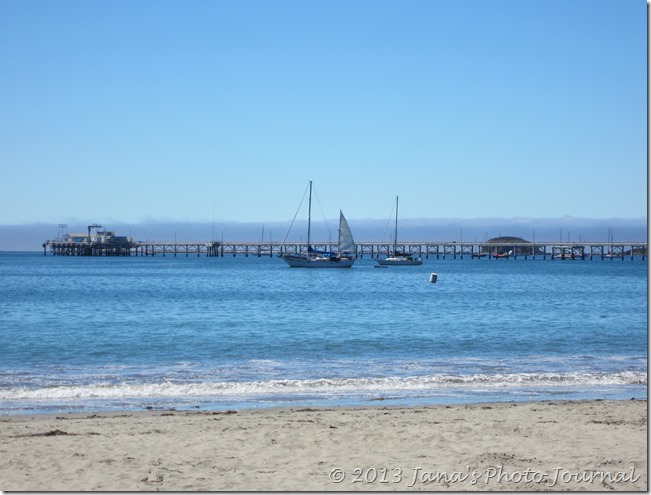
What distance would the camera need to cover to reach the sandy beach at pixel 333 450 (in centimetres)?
788

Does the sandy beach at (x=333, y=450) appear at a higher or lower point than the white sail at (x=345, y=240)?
lower

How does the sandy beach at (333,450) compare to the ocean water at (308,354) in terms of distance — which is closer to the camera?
the sandy beach at (333,450)

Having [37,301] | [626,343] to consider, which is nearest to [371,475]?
[626,343]

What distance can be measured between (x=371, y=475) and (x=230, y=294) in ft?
145

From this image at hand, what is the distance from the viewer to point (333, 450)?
9242 millimetres

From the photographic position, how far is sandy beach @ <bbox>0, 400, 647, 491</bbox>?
7879mm

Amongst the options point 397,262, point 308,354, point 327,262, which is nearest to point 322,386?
point 308,354

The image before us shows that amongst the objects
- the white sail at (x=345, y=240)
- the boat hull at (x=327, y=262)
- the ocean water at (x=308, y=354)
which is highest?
the white sail at (x=345, y=240)

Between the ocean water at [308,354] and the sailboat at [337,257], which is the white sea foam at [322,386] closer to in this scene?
the ocean water at [308,354]

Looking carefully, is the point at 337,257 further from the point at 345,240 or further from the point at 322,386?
the point at 322,386

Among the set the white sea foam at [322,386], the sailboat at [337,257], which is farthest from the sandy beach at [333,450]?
the sailboat at [337,257]

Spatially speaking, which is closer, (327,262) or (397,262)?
(327,262)

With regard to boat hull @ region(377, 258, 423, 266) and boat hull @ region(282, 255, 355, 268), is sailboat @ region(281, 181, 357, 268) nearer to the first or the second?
boat hull @ region(282, 255, 355, 268)

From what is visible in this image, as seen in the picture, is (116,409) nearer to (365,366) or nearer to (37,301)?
(365,366)
